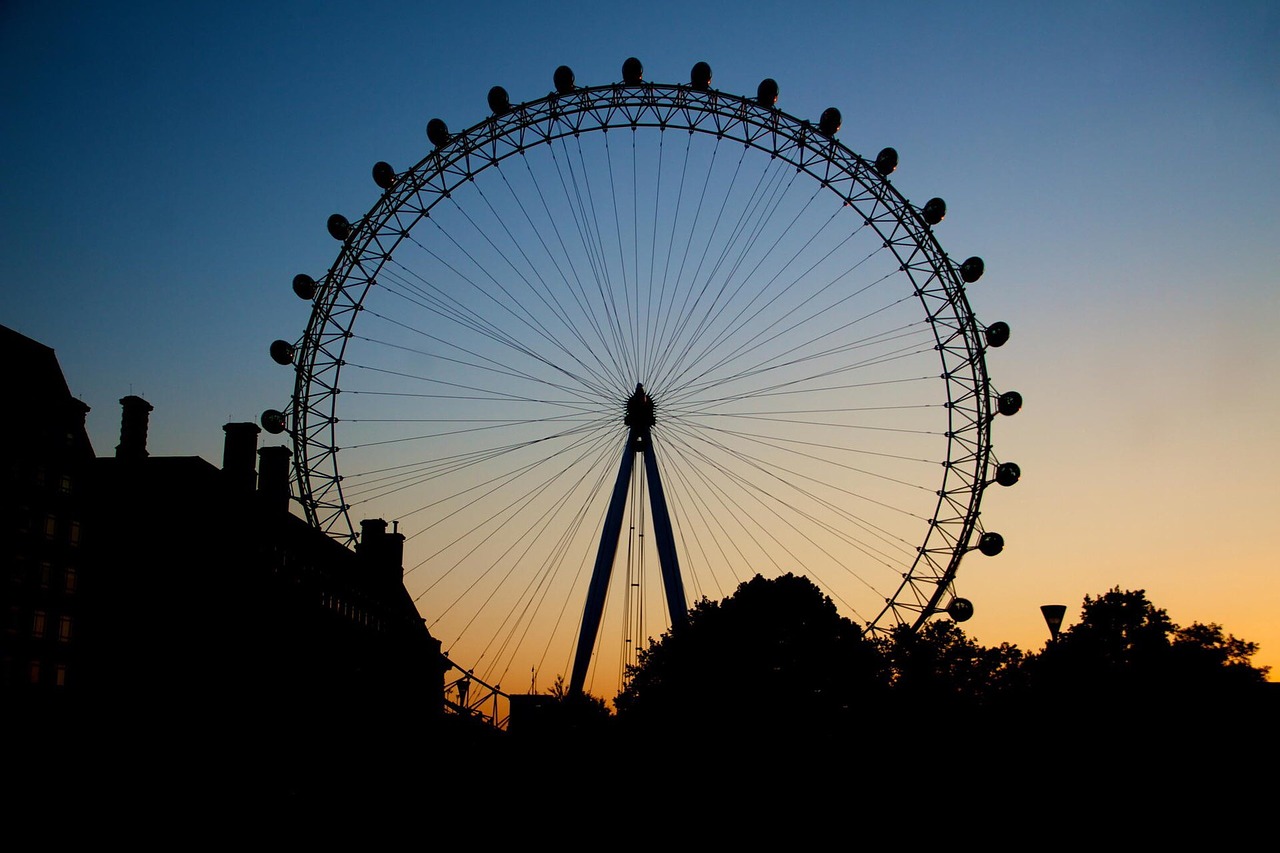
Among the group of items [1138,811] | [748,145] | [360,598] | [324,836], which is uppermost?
[748,145]

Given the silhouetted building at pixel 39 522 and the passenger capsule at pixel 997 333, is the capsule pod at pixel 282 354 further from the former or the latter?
the passenger capsule at pixel 997 333

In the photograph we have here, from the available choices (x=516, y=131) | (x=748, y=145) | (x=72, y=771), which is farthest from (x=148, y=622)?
(x=748, y=145)

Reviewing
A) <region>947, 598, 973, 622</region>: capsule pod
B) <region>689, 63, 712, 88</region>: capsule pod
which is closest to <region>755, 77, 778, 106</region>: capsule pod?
<region>689, 63, 712, 88</region>: capsule pod

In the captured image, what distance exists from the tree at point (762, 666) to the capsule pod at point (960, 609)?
13.6ft

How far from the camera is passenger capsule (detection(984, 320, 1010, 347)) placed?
43531 mm

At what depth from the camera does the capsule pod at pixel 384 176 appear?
141 ft

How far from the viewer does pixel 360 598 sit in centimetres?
4394

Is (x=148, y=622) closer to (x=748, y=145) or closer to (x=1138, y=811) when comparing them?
(x=748, y=145)

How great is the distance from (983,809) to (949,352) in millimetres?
16066

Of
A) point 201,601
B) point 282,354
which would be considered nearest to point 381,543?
point 201,601

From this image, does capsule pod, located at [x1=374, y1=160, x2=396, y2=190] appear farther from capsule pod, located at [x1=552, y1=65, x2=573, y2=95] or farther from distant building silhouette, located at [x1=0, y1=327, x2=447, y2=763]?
distant building silhouette, located at [x1=0, y1=327, x2=447, y2=763]

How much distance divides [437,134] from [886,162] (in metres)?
16.2

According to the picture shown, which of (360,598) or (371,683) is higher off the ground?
(371,683)

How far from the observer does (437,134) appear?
42781mm
